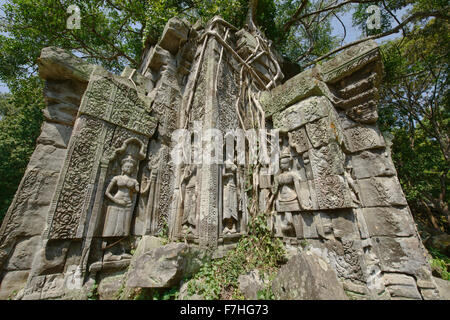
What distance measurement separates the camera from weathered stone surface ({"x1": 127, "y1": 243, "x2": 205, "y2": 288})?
220 centimetres

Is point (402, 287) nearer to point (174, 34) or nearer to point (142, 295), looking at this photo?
point (142, 295)

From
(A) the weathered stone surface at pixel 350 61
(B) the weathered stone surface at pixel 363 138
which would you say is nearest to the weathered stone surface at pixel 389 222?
(B) the weathered stone surface at pixel 363 138

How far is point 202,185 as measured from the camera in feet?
10.5

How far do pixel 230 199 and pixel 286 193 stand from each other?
Answer: 3.28 ft

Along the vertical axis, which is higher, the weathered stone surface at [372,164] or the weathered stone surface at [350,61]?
the weathered stone surface at [350,61]

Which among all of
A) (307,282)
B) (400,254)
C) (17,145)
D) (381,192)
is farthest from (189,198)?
(17,145)

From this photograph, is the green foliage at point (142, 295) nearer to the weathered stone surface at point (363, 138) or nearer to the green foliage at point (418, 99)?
the weathered stone surface at point (363, 138)

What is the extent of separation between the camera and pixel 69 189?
2.64 m

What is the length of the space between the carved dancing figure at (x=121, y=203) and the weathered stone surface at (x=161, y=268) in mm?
819

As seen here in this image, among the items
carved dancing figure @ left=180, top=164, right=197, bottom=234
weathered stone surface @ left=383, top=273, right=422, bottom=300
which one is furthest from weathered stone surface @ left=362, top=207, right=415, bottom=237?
carved dancing figure @ left=180, top=164, right=197, bottom=234

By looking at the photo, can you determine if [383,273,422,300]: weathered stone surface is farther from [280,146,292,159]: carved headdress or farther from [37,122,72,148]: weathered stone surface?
[37,122,72,148]: weathered stone surface

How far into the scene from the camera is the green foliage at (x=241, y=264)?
232cm

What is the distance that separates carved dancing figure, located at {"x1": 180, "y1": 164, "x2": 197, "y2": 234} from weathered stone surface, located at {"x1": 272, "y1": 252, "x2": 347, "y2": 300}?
1.55 meters

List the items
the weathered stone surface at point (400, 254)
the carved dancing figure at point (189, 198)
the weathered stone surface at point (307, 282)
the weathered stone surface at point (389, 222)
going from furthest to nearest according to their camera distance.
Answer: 1. the carved dancing figure at point (189, 198)
2. the weathered stone surface at point (389, 222)
3. the weathered stone surface at point (400, 254)
4. the weathered stone surface at point (307, 282)
